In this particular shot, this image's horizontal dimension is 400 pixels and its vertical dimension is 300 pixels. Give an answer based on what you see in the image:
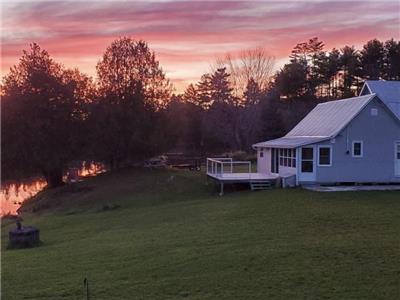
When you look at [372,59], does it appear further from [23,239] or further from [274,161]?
[23,239]

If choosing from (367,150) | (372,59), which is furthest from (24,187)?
(372,59)

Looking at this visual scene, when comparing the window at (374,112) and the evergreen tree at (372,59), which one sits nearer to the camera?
the window at (374,112)

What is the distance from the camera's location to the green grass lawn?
9.95 meters

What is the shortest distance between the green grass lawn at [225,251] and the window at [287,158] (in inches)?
140

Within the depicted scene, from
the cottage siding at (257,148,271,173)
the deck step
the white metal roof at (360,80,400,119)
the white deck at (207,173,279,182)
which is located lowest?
the deck step

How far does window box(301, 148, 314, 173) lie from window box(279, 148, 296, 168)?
0.52 m

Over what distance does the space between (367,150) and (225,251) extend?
1664cm

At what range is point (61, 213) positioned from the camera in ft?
89.5

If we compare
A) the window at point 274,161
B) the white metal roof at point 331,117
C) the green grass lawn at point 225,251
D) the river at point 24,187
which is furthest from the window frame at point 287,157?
the river at point 24,187

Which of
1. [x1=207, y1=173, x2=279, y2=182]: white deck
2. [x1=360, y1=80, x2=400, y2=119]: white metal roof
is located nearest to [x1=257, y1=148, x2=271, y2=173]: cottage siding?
[x1=207, y1=173, x2=279, y2=182]: white deck

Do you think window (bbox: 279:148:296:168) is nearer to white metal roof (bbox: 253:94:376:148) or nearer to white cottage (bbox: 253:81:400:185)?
white cottage (bbox: 253:81:400:185)

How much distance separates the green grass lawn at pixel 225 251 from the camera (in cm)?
995

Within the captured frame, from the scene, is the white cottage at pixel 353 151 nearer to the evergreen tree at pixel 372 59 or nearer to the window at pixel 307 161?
the window at pixel 307 161

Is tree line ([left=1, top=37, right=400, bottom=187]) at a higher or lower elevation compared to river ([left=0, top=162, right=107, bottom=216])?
higher
